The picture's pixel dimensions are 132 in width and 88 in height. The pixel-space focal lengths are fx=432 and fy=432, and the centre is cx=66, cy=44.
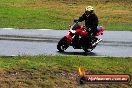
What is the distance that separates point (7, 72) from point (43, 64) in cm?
147

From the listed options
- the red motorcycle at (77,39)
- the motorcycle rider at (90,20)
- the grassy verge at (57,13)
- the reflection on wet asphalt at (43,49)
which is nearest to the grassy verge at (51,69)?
the reflection on wet asphalt at (43,49)

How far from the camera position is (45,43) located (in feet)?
64.9

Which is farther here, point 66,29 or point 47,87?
point 66,29

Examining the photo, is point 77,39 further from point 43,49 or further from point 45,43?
point 45,43

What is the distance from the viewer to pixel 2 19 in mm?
28828

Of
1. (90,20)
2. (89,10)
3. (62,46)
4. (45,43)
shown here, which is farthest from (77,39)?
(45,43)

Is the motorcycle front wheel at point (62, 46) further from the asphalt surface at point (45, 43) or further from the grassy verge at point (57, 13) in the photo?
the grassy verge at point (57, 13)

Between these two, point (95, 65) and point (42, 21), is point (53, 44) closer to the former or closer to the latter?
point (95, 65)

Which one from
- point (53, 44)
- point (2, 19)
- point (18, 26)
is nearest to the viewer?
point (53, 44)

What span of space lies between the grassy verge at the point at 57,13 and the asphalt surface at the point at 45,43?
2797 mm

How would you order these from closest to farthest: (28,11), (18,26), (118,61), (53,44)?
(118,61), (53,44), (18,26), (28,11)

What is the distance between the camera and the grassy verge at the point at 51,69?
13145mm

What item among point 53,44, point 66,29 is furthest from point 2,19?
point 53,44

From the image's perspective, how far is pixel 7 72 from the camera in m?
13.5
